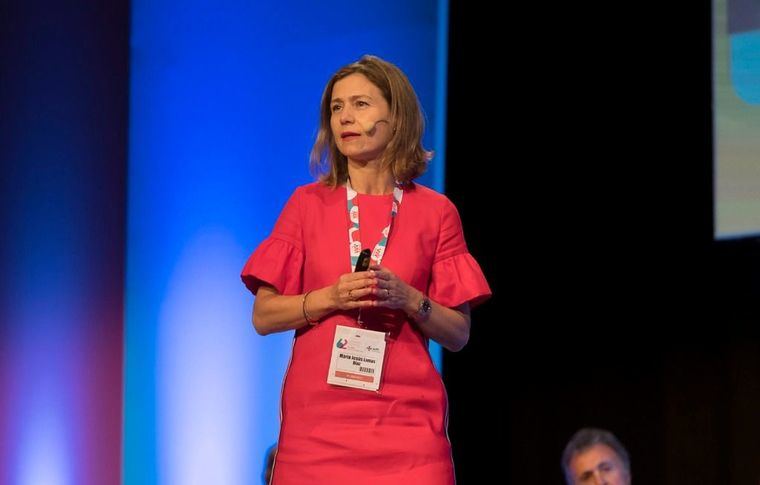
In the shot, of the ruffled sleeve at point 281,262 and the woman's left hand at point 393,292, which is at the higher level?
the ruffled sleeve at point 281,262

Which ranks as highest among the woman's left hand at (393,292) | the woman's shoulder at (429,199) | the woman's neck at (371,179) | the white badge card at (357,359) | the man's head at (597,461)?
the woman's neck at (371,179)

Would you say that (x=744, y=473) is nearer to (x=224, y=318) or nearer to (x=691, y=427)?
(x=691, y=427)

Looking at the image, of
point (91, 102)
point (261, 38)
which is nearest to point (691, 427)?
point (261, 38)

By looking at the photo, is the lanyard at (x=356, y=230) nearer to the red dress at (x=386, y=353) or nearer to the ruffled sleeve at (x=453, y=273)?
the red dress at (x=386, y=353)

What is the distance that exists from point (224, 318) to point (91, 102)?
39.6 inches

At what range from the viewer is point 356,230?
219 cm

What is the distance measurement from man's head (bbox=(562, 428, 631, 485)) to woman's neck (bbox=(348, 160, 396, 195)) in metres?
1.81

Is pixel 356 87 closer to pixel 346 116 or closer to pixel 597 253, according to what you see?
pixel 346 116

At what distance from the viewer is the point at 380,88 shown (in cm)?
225

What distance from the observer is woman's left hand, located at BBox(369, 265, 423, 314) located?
6.52 ft

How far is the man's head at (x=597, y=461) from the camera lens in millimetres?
3658

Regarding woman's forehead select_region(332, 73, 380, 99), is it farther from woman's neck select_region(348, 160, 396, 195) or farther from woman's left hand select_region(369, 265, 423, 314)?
woman's left hand select_region(369, 265, 423, 314)

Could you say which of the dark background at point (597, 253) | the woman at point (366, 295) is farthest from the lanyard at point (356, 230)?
the dark background at point (597, 253)

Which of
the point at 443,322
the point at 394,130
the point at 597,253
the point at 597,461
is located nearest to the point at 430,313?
the point at 443,322
